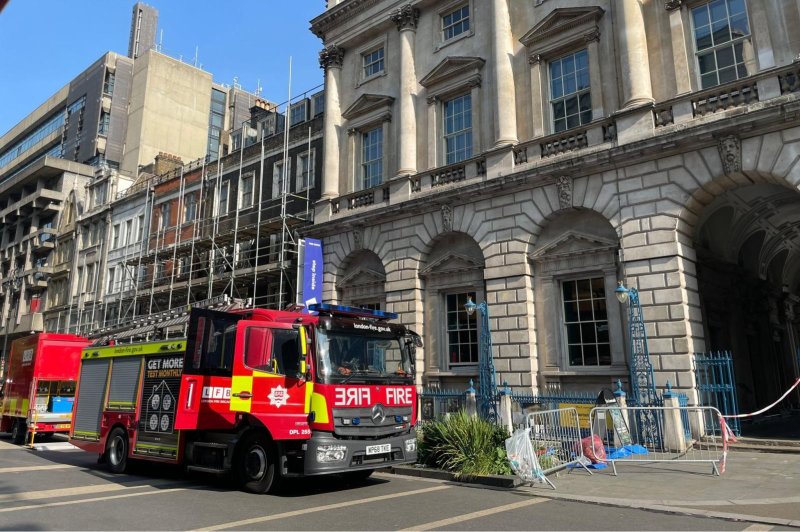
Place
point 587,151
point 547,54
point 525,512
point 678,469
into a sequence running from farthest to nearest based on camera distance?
point 547,54 < point 587,151 < point 678,469 < point 525,512

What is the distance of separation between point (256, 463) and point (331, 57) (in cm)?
1960

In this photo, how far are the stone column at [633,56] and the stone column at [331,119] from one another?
11939mm

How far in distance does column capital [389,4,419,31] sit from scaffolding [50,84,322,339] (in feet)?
19.9

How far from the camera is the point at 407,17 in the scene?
21.9 metres

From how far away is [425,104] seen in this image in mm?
21094

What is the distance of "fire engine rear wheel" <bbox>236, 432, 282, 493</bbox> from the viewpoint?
9.48 meters

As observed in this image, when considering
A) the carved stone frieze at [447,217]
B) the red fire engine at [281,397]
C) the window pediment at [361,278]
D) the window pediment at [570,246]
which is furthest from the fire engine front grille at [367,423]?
the window pediment at [361,278]

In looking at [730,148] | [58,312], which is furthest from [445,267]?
[58,312]

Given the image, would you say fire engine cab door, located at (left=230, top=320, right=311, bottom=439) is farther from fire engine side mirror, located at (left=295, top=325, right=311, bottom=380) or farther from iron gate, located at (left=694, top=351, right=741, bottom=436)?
iron gate, located at (left=694, top=351, right=741, bottom=436)

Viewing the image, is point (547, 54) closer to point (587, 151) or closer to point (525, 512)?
point (587, 151)

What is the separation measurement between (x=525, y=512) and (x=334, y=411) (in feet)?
11.2

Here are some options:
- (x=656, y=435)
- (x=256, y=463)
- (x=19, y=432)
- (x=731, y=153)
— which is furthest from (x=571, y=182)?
(x=19, y=432)

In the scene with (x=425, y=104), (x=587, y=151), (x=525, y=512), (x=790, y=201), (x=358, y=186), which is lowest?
(x=525, y=512)

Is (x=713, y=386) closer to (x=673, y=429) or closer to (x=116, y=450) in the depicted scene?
(x=673, y=429)
